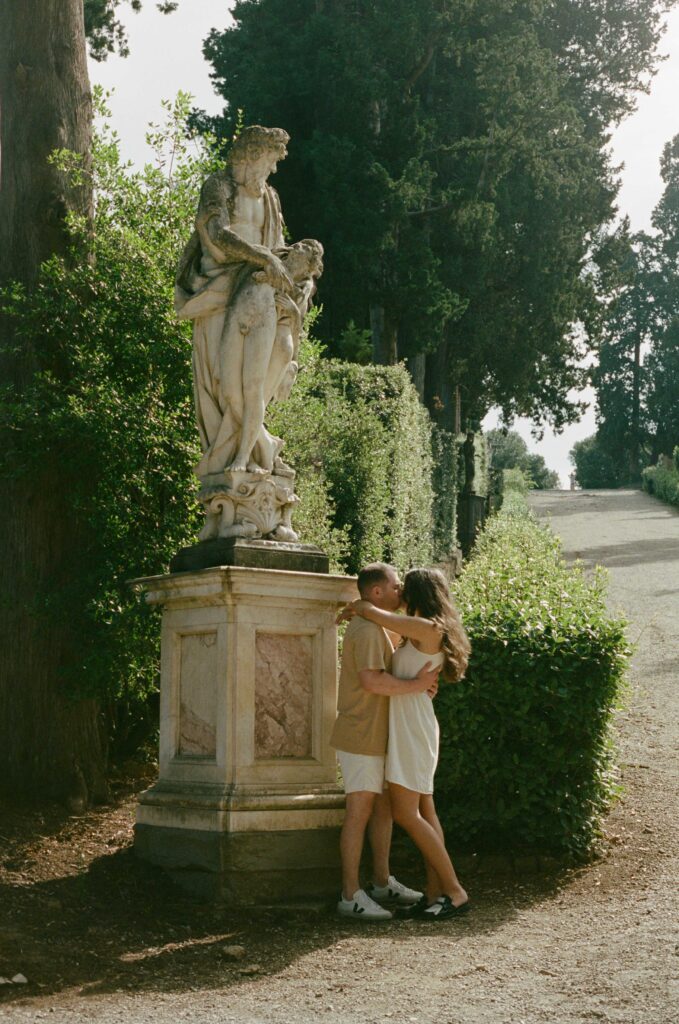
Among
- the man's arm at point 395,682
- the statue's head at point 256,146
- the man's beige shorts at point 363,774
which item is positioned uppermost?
the statue's head at point 256,146

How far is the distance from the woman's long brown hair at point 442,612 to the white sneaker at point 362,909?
114 cm

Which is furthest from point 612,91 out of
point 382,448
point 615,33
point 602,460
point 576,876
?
point 602,460

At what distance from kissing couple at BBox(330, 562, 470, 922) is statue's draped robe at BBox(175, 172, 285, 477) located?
3.65 ft

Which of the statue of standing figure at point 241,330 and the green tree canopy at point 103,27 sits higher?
the green tree canopy at point 103,27

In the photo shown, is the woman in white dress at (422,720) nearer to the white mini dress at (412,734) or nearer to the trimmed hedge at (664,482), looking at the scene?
the white mini dress at (412,734)

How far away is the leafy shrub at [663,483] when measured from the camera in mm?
39531

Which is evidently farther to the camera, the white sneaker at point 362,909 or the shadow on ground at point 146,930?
the white sneaker at point 362,909

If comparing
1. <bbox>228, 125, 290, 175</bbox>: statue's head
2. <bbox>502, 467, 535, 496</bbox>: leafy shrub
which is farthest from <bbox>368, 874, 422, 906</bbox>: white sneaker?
<bbox>502, 467, 535, 496</bbox>: leafy shrub

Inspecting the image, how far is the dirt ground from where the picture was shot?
452 centimetres

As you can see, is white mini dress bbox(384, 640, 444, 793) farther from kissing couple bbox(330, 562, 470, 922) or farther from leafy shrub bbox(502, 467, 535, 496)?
leafy shrub bbox(502, 467, 535, 496)

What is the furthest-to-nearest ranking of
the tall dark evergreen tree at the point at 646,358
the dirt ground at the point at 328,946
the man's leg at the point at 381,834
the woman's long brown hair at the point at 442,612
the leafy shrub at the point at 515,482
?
A: the tall dark evergreen tree at the point at 646,358, the leafy shrub at the point at 515,482, the man's leg at the point at 381,834, the woman's long brown hair at the point at 442,612, the dirt ground at the point at 328,946

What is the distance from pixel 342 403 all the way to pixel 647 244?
4855 cm

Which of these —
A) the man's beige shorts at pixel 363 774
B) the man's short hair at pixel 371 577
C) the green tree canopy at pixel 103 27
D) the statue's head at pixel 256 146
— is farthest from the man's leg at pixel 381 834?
the green tree canopy at pixel 103 27

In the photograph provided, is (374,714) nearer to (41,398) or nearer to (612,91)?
(41,398)
